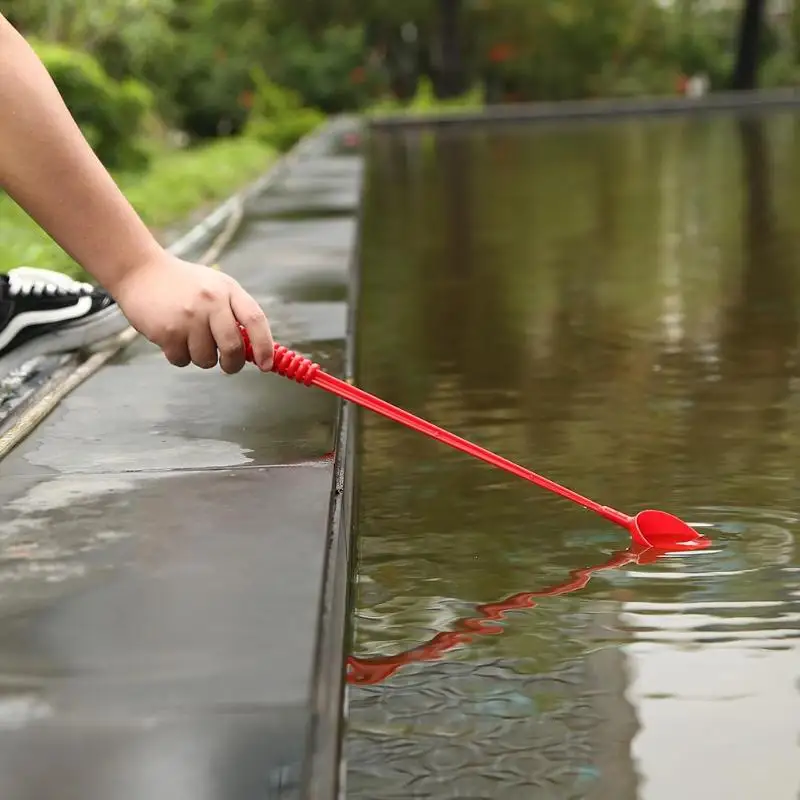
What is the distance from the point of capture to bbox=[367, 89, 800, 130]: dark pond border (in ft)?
61.9

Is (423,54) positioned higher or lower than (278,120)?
higher

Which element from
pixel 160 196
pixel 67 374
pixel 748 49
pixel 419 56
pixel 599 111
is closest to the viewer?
pixel 67 374

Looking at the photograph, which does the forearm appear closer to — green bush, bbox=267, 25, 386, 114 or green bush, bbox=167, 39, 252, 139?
green bush, bbox=167, 39, 252, 139

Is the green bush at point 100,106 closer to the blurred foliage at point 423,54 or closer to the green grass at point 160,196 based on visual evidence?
the green grass at point 160,196

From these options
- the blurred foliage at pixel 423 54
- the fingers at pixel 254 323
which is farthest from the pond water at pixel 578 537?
the blurred foliage at pixel 423 54

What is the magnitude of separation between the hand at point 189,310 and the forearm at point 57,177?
0.09 feet

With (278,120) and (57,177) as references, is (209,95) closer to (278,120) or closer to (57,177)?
(278,120)

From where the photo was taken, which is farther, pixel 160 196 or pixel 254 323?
pixel 160 196

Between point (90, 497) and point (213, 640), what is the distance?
0.52m

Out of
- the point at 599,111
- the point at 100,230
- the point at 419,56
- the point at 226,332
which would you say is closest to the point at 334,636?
the point at 226,332

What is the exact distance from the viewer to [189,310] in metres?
1.67

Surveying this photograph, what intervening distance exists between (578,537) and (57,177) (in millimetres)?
843

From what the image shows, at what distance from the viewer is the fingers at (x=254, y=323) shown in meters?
1.70

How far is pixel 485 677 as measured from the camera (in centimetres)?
156
